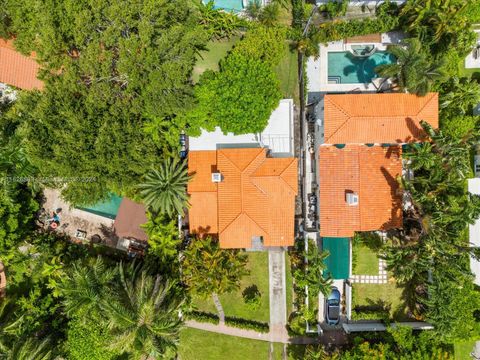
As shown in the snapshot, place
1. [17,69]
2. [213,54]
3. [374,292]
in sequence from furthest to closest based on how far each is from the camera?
1. [213,54]
2. [374,292]
3. [17,69]

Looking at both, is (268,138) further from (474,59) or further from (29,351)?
(29,351)

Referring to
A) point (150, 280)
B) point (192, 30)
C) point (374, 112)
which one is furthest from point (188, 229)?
point (374, 112)

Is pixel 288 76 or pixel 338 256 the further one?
pixel 288 76

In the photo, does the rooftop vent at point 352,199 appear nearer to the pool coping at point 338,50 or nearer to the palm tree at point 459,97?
the pool coping at point 338,50

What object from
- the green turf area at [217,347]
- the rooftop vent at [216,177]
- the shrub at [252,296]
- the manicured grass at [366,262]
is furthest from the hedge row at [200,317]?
the manicured grass at [366,262]

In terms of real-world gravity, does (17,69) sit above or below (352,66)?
below

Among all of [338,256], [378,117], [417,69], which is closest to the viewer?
[417,69]

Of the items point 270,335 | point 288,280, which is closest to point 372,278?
point 288,280
